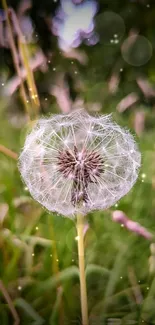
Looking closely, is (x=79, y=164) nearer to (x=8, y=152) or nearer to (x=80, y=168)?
(x=80, y=168)

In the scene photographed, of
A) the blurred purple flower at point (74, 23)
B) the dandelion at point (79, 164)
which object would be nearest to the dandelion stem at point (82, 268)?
the dandelion at point (79, 164)

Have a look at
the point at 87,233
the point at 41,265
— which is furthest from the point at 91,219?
the point at 41,265

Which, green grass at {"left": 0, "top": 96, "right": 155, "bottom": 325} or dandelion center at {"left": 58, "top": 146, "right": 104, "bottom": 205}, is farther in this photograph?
green grass at {"left": 0, "top": 96, "right": 155, "bottom": 325}

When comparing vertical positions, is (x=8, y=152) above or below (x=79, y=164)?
above

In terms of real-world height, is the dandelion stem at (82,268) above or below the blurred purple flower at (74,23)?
below

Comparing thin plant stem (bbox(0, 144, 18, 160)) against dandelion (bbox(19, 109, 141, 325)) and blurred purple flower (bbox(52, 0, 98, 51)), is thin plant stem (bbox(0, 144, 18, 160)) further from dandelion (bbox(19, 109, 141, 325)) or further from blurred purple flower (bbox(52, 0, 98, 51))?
blurred purple flower (bbox(52, 0, 98, 51))

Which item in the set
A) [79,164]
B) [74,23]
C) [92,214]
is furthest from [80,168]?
[74,23]

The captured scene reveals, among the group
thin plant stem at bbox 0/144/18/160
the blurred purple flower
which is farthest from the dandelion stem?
the blurred purple flower

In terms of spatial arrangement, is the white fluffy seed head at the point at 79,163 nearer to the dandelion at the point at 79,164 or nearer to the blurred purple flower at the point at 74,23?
the dandelion at the point at 79,164

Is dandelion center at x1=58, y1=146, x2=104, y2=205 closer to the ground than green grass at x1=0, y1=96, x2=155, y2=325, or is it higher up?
higher up
